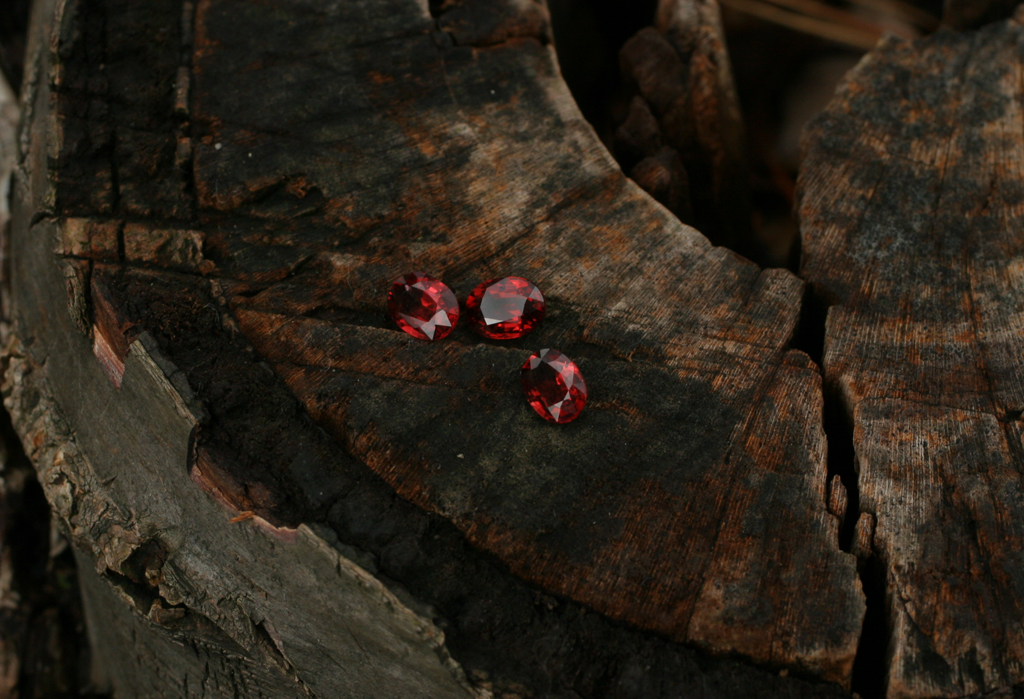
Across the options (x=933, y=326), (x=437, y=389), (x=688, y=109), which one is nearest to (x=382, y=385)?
(x=437, y=389)

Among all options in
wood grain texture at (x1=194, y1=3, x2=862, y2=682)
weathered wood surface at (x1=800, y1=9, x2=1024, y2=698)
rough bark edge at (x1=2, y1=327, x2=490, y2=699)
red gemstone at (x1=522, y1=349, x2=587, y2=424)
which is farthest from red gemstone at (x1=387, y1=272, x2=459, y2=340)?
weathered wood surface at (x1=800, y1=9, x2=1024, y2=698)

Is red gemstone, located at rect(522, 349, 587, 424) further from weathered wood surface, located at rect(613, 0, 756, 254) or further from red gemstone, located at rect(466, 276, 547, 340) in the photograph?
weathered wood surface, located at rect(613, 0, 756, 254)

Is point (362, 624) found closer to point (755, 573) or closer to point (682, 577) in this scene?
point (682, 577)

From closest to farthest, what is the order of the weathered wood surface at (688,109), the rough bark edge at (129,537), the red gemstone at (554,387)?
the rough bark edge at (129,537) → the red gemstone at (554,387) → the weathered wood surface at (688,109)

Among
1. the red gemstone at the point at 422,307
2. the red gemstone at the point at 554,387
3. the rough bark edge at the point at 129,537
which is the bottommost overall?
the rough bark edge at the point at 129,537

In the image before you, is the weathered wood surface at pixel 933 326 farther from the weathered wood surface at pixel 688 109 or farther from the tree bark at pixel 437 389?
the weathered wood surface at pixel 688 109

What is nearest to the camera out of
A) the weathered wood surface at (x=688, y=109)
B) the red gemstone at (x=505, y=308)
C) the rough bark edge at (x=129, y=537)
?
the rough bark edge at (x=129, y=537)

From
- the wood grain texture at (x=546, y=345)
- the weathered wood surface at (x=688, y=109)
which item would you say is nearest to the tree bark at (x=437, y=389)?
the wood grain texture at (x=546, y=345)
